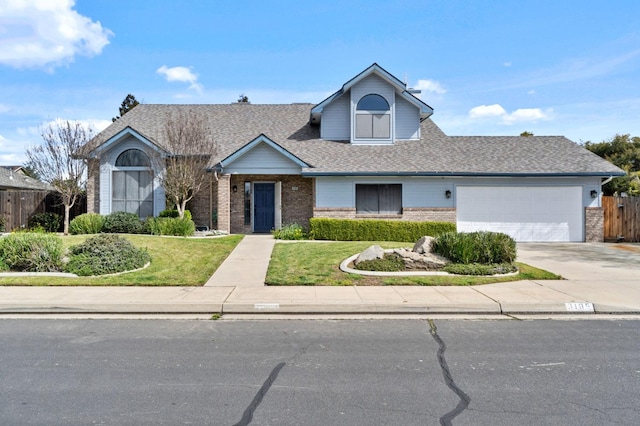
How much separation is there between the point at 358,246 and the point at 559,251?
775 cm

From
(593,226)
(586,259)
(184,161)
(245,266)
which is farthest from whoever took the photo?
(593,226)

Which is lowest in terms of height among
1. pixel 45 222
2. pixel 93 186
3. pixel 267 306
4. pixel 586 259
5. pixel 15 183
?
pixel 267 306

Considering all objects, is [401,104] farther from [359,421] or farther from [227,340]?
[359,421]

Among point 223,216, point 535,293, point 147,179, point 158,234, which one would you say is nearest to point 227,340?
point 535,293

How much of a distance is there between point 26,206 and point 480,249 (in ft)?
64.9

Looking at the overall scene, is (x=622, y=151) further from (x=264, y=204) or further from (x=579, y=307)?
(x=579, y=307)

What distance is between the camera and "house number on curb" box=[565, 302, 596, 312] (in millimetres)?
8186

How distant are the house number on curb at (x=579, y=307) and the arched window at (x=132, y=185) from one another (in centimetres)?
1698

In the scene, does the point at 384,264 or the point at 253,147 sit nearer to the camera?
the point at 384,264

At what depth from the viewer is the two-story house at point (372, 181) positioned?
1958 cm

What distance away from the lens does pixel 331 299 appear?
8625 mm

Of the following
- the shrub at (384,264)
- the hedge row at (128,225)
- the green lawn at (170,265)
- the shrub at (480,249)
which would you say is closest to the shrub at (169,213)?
the hedge row at (128,225)

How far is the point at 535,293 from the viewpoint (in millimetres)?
9234

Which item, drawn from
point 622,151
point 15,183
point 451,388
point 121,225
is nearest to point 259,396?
point 451,388
